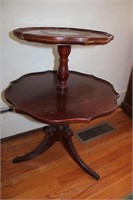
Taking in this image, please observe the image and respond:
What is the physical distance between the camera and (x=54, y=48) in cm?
136

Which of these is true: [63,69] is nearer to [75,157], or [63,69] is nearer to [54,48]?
[54,48]

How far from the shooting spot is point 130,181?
1.24 meters

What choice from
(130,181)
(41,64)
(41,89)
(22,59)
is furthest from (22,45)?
(130,181)

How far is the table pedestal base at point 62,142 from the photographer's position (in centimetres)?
117

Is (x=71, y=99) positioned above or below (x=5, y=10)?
below

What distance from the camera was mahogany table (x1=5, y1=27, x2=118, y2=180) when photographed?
2.58 feet

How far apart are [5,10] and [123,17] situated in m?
0.98

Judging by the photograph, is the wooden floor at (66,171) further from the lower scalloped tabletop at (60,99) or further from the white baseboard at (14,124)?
the lower scalloped tabletop at (60,99)

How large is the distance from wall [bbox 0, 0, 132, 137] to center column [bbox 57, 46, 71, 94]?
1.31ft

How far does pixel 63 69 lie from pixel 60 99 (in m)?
0.16

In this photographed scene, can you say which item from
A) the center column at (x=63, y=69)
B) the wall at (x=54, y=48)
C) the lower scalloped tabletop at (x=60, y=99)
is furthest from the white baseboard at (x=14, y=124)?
the center column at (x=63, y=69)

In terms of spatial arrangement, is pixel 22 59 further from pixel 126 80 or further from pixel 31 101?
pixel 126 80

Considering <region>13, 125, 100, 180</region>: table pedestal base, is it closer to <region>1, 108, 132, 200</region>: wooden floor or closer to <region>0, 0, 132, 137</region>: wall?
<region>1, 108, 132, 200</region>: wooden floor

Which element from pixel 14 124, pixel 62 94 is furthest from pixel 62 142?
pixel 14 124
